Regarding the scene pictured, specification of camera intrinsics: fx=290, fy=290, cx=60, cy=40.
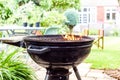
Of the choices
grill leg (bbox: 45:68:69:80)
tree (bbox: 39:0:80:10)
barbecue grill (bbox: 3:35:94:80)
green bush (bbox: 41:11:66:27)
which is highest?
tree (bbox: 39:0:80:10)

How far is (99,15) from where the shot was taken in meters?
25.8

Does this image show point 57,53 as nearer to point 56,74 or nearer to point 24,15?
point 56,74

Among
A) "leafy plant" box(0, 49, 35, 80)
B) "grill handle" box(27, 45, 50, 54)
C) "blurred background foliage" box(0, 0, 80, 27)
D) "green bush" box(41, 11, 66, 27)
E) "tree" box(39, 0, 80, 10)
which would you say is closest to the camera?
"grill handle" box(27, 45, 50, 54)

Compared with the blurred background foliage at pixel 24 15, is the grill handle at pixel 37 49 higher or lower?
lower

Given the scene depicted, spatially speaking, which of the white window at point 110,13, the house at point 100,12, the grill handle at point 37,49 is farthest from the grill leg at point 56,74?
the white window at point 110,13

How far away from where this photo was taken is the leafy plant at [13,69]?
377 cm

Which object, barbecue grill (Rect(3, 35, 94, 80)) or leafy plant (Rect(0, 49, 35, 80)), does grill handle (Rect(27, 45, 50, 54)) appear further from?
leafy plant (Rect(0, 49, 35, 80))

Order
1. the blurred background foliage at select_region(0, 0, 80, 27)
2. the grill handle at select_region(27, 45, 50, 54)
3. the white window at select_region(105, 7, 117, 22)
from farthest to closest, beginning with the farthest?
the white window at select_region(105, 7, 117, 22)
the blurred background foliage at select_region(0, 0, 80, 27)
the grill handle at select_region(27, 45, 50, 54)

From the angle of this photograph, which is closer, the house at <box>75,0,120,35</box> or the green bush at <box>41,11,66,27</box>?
the green bush at <box>41,11,66,27</box>

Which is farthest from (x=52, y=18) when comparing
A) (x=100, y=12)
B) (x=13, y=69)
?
(x=100, y=12)

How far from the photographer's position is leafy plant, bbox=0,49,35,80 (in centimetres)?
377

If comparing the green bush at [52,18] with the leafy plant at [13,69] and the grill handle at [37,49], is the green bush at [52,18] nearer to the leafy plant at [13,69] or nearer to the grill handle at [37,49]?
the leafy plant at [13,69]

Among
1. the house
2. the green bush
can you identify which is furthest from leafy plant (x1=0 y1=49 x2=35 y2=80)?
the house

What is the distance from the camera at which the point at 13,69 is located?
3863mm
